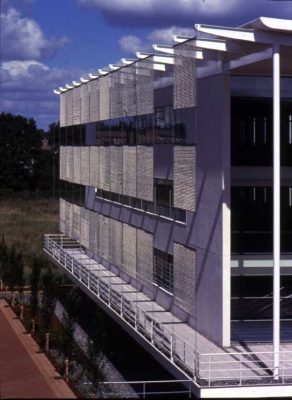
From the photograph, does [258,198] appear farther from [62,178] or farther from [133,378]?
[62,178]

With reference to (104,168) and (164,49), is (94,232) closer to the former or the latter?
(104,168)

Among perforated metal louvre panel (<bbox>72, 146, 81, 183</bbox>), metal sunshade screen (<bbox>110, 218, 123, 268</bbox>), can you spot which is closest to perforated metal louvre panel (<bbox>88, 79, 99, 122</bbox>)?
perforated metal louvre panel (<bbox>72, 146, 81, 183</bbox>)

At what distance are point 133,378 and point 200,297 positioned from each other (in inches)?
132

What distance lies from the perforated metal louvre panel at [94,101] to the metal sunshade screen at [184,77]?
8.90 m

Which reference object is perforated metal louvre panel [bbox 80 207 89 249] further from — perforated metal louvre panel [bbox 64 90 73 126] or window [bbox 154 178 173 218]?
window [bbox 154 178 173 218]

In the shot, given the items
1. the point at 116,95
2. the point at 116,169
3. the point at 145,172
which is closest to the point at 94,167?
the point at 116,169

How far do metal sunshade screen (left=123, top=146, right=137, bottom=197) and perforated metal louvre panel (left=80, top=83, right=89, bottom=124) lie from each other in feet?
19.0

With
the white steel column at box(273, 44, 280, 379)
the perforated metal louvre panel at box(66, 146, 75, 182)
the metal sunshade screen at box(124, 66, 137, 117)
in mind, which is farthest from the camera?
the perforated metal louvre panel at box(66, 146, 75, 182)

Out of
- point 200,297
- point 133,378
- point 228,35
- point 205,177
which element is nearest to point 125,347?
point 133,378

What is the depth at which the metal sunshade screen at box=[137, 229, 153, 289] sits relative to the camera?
75.5 ft

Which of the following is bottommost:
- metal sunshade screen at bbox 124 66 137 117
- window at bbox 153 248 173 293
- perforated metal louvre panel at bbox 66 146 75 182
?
window at bbox 153 248 173 293

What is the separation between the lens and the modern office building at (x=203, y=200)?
52.7 feet

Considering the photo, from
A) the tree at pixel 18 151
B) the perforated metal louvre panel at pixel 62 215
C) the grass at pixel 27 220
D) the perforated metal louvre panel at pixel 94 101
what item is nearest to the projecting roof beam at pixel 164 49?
the perforated metal louvre panel at pixel 94 101

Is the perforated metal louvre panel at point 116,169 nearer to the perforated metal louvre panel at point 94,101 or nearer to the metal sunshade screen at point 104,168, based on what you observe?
the metal sunshade screen at point 104,168
